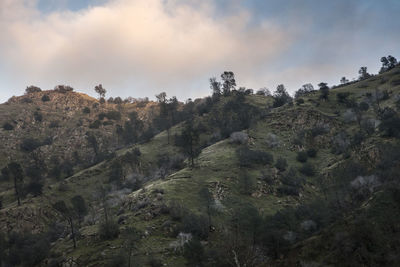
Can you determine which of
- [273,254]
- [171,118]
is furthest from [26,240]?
[171,118]

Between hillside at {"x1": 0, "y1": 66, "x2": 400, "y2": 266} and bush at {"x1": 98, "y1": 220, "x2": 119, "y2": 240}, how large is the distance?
169 millimetres

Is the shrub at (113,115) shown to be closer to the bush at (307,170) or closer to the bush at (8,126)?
the bush at (8,126)

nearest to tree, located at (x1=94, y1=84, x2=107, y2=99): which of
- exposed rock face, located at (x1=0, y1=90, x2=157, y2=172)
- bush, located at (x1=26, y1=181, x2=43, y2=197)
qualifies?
exposed rock face, located at (x1=0, y1=90, x2=157, y2=172)

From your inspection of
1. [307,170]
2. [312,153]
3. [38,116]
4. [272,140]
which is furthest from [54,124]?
[307,170]

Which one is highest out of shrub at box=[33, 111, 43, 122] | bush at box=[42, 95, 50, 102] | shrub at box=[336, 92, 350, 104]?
bush at box=[42, 95, 50, 102]

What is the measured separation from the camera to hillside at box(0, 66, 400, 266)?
1410 inches

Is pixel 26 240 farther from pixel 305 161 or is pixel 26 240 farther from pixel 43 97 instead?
pixel 43 97

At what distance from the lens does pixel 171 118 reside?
496 ft

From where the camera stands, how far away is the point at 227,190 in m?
63.8

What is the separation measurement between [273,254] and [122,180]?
6406 cm

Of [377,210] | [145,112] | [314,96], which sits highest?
[145,112]

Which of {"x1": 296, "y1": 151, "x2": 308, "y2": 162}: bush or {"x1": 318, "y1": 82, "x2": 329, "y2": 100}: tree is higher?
{"x1": 318, "y1": 82, "x2": 329, "y2": 100}: tree

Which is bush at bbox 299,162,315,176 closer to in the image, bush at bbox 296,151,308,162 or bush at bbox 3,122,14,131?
bush at bbox 296,151,308,162

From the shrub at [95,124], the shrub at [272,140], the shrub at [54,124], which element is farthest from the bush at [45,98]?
the shrub at [272,140]
